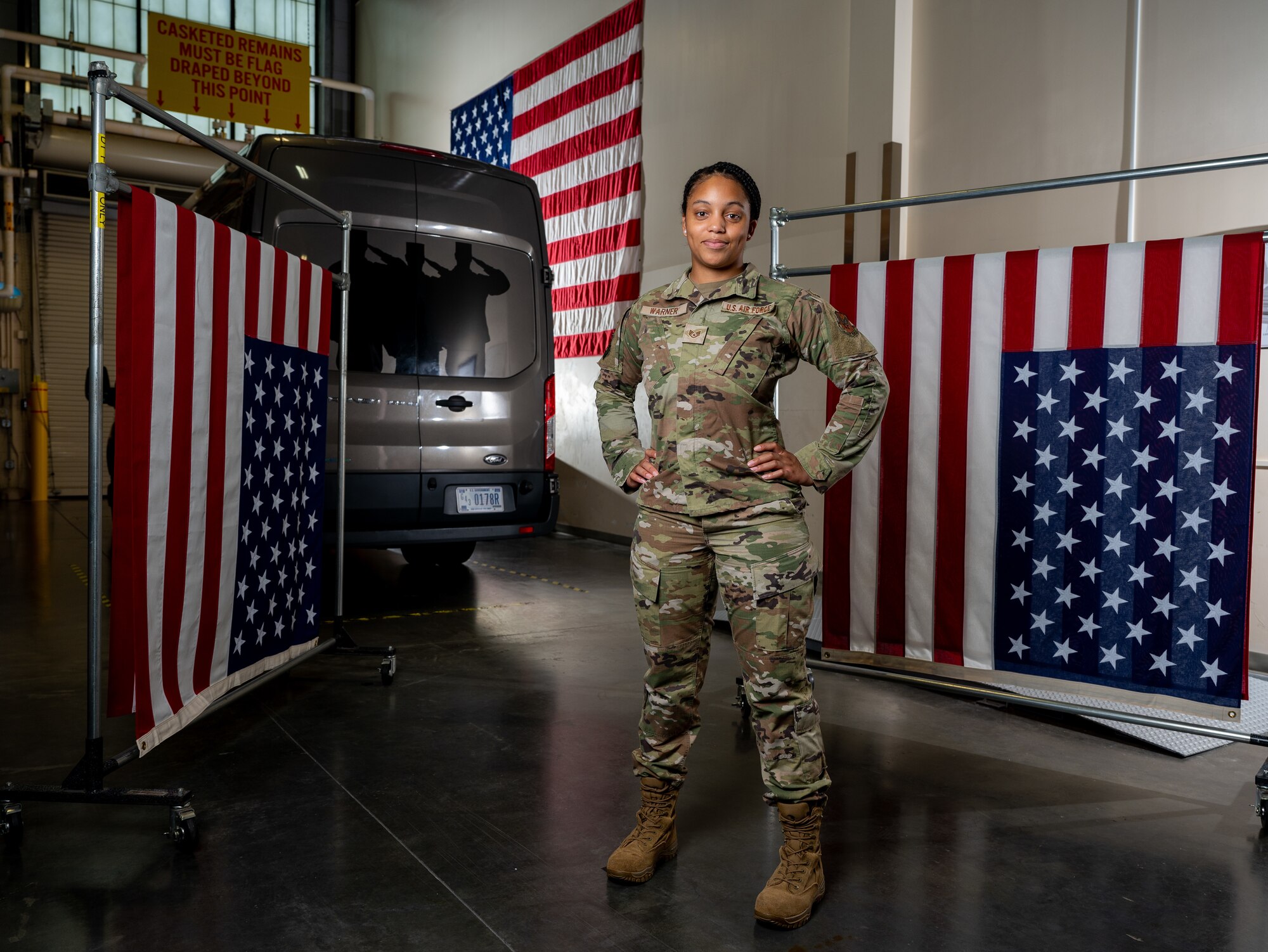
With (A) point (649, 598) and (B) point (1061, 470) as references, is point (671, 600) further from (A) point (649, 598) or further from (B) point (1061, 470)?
(B) point (1061, 470)

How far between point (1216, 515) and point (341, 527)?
3038 millimetres

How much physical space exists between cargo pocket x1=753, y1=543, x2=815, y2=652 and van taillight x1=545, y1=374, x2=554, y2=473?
10.5ft

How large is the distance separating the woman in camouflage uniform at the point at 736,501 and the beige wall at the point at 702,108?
3640mm

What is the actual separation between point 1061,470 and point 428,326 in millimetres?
2984

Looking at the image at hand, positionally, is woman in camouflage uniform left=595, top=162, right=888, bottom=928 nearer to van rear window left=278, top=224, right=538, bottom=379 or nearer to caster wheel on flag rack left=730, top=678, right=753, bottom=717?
caster wheel on flag rack left=730, top=678, right=753, bottom=717

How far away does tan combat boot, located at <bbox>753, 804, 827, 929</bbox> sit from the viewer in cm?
191

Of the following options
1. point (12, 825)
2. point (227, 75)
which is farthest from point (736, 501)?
point (227, 75)

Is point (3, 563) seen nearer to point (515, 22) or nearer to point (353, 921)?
point (353, 921)

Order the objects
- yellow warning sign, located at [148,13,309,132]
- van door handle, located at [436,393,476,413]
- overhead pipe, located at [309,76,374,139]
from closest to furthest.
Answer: van door handle, located at [436,393,476,413] → yellow warning sign, located at [148,13,309,132] → overhead pipe, located at [309,76,374,139]

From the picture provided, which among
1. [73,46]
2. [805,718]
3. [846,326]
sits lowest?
[805,718]

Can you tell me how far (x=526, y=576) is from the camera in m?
6.21

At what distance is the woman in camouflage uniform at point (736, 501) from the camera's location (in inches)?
77.6

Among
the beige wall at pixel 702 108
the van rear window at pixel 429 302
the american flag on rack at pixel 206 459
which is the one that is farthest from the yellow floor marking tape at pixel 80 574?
the beige wall at pixel 702 108

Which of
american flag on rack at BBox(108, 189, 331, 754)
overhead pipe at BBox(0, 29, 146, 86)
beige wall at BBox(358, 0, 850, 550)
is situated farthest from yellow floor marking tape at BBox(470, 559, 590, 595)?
overhead pipe at BBox(0, 29, 146, 86)
